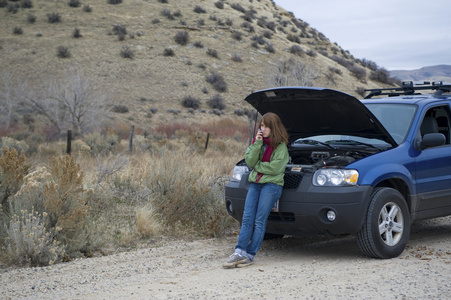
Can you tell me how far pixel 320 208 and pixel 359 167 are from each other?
0.67 m

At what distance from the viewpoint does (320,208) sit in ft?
19.0

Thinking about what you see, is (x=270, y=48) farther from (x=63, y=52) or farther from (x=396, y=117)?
(x=396, y=117)

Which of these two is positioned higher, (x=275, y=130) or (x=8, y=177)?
(x=275, y=130)

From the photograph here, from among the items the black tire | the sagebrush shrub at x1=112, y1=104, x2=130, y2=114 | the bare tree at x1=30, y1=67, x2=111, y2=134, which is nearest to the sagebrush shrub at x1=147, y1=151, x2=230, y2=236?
the black tire

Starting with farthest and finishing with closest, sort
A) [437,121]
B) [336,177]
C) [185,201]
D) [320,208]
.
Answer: [185,201] → [437,121] → [336,177] → [320,208]

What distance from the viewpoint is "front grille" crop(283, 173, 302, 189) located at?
610cm

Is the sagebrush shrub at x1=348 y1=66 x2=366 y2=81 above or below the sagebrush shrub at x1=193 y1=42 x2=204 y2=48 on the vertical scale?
below

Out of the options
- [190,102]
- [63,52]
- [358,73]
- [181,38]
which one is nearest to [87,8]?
[181,38]

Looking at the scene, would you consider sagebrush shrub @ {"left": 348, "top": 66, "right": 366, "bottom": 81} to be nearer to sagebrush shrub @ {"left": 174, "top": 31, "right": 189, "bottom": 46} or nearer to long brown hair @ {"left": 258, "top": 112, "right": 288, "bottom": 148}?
sagebrush shrub @ {"left": 174, "top": 31, "right": 189, "bottom": 46}

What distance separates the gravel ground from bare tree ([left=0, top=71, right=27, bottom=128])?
88.7 feet

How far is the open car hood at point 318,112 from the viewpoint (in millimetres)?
6473

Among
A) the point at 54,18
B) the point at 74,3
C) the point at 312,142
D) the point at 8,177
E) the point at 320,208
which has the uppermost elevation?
the point at 74,3

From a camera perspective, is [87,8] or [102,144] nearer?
[102,144]

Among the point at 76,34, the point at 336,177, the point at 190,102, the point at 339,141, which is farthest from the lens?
the point at 76,34
